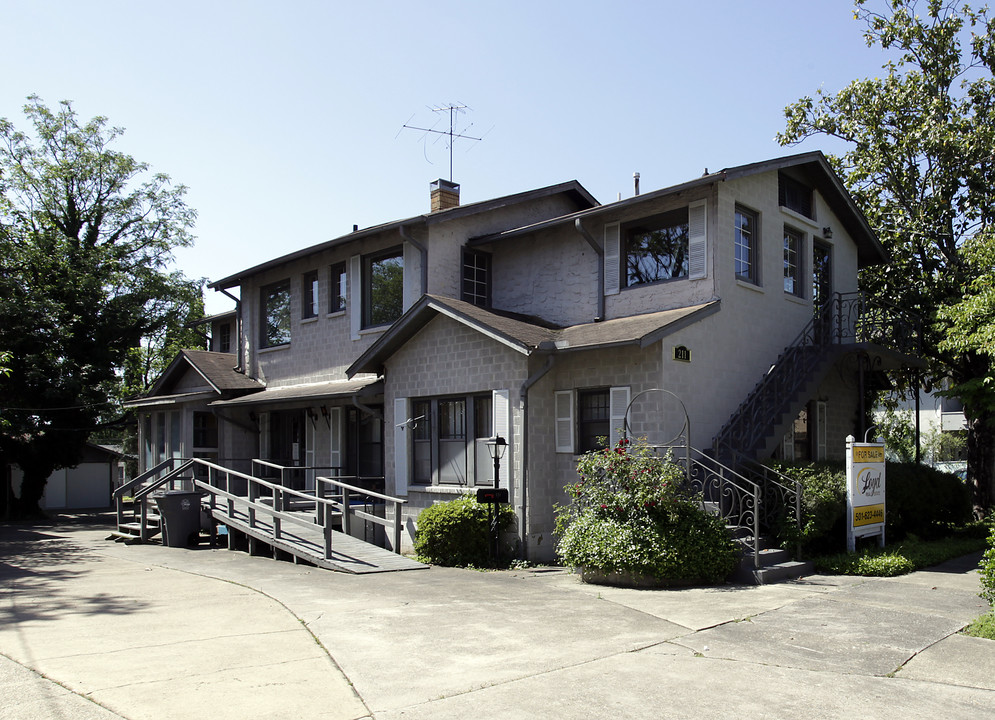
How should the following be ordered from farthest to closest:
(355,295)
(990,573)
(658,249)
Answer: (355,295) → (658,249) → (990,573)

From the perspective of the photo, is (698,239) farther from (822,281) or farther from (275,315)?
(275,315)

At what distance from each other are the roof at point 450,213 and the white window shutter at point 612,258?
2982 mm

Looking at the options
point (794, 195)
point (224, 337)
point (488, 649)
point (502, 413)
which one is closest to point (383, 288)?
point (502, 413)

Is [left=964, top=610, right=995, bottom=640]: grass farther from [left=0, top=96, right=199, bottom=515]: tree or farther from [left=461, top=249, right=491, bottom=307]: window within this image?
[left=0, top=96, right=199, bottom=515]: tree

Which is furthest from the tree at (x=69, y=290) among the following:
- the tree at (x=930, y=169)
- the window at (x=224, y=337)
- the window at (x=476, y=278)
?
the tree at (x=930, y=169)

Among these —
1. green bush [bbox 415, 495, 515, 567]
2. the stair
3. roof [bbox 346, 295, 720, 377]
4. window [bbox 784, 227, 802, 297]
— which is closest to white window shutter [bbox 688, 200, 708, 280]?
roof [bbox 346, 295, 720, 377]

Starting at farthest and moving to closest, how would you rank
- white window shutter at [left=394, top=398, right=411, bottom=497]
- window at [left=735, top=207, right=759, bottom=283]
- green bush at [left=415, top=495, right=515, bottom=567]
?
1. white window shutter at [left=394, top=398, right=411, bottom=497]
2. window at [left=735, top=207, right=759, bottom=283]
3. green bush at [left=415, top=495, right=515, bottom=567]

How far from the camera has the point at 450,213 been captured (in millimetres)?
17547

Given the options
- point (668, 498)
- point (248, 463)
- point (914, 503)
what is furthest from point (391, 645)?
point (248, 463)

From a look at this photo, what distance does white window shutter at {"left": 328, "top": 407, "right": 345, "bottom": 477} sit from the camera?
19734mm

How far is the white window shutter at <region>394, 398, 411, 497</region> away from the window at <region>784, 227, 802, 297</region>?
320 inches

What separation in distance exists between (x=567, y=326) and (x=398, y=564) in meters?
5.89

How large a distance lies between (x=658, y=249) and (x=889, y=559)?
6660 mm

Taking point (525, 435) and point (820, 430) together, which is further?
point (820, 430)
